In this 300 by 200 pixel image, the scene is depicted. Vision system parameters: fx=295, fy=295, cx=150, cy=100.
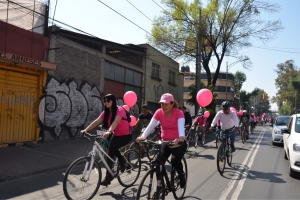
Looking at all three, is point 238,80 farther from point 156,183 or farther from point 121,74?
point 156,183

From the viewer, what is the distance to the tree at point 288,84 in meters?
67.0

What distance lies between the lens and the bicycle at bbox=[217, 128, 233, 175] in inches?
297

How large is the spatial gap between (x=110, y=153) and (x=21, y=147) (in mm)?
6240

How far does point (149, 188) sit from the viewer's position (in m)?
4.16

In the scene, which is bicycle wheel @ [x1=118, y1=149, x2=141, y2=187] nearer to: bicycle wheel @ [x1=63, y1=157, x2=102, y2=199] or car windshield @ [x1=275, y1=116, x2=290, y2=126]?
bicycle wheel @ [x1=63, y1=157, x2=102, y2=199]

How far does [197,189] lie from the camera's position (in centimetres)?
605

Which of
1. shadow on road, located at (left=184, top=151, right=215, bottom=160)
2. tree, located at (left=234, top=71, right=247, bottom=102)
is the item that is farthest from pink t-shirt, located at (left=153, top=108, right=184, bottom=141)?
tree, located at (left=234, top=71, right=247, bottom=102)

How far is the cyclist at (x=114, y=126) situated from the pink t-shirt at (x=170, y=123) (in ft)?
3.31

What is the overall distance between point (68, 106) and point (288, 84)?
224 ft

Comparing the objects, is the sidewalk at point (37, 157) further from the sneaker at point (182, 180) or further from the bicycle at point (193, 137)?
the bicycle at point (193, 137)

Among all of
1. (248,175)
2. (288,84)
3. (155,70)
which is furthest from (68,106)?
(288,84)

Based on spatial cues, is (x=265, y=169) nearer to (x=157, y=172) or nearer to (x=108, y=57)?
(x=157, y=172)

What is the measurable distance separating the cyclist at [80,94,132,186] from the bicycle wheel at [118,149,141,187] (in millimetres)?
224

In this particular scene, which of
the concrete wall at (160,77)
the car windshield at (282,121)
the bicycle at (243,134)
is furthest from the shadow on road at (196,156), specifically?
the concrete wall at (160,77)
